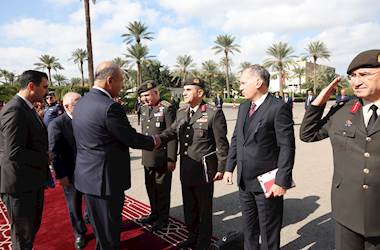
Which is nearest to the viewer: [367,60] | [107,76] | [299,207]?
[367,60]

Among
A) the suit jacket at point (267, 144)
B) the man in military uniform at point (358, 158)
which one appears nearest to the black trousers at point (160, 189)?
the suit jacket at point (267, 144)

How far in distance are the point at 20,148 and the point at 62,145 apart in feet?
3.14

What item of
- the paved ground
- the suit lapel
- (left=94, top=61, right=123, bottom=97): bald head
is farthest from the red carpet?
(left=94, top=61, right=123, bottom=97): bald head

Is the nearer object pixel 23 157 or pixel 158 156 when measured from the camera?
pixel 23 157

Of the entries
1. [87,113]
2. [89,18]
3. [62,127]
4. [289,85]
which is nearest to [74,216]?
[62,127]

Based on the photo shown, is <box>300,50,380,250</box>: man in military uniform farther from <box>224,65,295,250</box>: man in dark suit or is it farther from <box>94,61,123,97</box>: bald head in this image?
<box>94,61,123,97</box>: bald head

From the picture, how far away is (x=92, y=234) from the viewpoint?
14.1 ft

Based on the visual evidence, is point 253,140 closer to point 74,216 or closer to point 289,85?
point 74,216

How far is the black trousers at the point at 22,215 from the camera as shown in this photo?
3129mm

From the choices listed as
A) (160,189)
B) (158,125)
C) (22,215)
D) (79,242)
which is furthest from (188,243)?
(22,215)

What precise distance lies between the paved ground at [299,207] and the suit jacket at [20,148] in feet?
7.81

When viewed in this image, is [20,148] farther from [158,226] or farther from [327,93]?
[327,93]

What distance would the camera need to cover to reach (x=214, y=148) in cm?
375

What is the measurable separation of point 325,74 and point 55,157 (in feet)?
275
